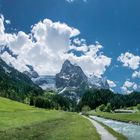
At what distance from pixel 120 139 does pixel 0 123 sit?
2249 cm

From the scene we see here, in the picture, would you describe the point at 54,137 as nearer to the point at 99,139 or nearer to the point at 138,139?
the point at 99,139

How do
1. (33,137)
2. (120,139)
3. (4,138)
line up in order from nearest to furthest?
(4,138), (33,137), (120,139)

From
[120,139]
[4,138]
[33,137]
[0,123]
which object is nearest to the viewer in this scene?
[4,138]

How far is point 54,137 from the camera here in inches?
1967

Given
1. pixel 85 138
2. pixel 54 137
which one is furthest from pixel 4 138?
pixel 85 138

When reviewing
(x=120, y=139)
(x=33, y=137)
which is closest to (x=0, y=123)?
(x=33, y=137)

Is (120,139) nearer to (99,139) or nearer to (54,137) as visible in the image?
(99,139)

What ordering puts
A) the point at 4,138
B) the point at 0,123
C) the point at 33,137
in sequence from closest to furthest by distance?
the point at 4,138
the point at 33,137
the point at 0,123

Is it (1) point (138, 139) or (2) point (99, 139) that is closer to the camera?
(2) point (99, 139)

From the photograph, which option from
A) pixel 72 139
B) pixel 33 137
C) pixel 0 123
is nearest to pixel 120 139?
pixel 72 139

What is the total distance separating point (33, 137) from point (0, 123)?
17.2 metres

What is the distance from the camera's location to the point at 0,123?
64375 millimetres

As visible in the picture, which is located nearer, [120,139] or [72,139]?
[72,139]

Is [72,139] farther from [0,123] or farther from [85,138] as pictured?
[0,123]
